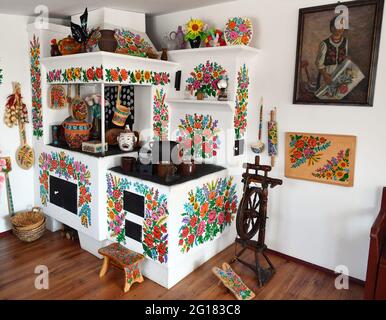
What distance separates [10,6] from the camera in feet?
8.25

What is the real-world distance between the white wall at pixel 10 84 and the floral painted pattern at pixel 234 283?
1951 millimetres

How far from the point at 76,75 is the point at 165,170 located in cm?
104

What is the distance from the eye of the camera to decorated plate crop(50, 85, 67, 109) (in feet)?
9.52

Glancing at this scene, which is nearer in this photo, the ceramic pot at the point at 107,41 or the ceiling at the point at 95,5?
the ceramic pot at the point at 107,41

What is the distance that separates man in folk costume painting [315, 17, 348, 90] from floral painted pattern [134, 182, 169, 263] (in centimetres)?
132

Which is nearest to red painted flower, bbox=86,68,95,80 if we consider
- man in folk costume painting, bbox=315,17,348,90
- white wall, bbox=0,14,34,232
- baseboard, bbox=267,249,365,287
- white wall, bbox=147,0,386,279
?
white wall, bbox=0,14,34,232

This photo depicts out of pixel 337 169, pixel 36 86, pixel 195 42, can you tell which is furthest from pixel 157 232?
pixel 36 86

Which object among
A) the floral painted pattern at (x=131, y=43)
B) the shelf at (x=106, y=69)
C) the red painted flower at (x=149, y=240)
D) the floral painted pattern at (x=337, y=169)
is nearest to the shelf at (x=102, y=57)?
the shelf at (x=106, y=69)

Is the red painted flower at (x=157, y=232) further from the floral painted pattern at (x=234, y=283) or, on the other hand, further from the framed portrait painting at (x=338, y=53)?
the framed portrait painting at (x=338, y=53)

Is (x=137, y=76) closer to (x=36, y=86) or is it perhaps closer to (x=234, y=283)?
(x=36, y=86)

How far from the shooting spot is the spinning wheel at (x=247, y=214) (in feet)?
7.46
